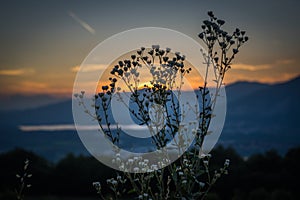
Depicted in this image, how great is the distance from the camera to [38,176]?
9.96 metres

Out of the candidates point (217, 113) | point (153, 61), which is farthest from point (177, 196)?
point (153, 61)

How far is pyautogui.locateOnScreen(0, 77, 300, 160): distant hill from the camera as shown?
13086 millimetres

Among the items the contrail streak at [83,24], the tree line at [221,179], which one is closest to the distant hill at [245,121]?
the tree line at [221,179]

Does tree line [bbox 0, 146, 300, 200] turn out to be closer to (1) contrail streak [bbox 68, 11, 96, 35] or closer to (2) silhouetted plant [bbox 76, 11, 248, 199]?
(1) contrail streak [bbox 68, 11, 96, 35]

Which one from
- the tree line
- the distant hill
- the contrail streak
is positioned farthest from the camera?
the distant hill

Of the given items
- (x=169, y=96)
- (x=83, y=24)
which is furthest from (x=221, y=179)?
(x=169, y=96)

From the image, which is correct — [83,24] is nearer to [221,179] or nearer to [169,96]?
[221,179]

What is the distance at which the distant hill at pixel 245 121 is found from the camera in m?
13.1

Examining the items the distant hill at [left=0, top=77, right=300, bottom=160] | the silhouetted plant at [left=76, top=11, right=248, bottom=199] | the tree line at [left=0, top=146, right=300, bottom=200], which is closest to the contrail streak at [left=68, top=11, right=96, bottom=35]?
the tree line at [left=0, top=146, right=300, bottom=200]

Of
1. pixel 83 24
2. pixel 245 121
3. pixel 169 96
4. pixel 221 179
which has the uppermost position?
pixel 83 24

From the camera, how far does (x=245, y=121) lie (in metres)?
14.8

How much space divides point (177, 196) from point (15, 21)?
21.5 ft

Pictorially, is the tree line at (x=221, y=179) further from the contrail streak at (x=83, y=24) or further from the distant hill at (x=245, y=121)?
the contrail streak at (x=83, y=24)

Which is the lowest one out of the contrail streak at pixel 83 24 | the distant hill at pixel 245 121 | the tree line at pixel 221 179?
the tree line at pixel 221 179
